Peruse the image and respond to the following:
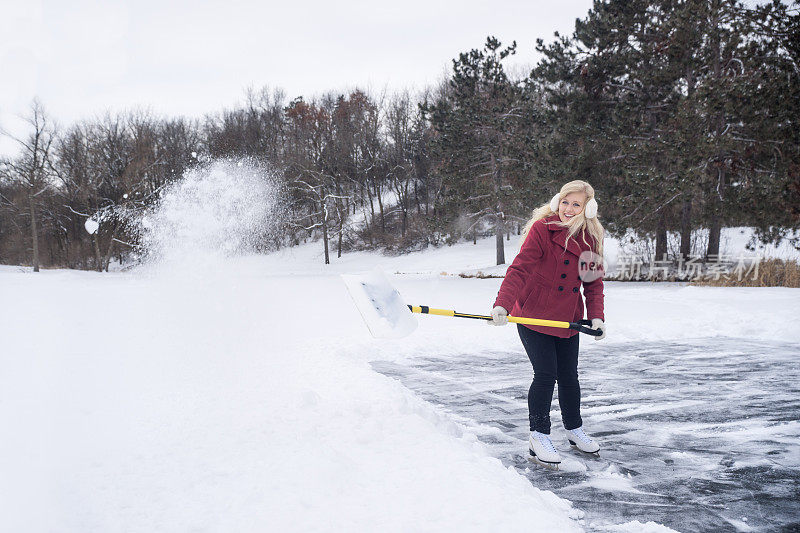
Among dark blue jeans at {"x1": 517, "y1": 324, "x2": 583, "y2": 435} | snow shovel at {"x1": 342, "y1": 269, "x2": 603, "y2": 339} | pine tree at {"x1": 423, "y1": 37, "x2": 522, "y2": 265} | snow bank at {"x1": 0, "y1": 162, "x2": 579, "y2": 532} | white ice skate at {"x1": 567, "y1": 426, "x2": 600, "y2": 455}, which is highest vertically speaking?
pine tree at {"x1": 423, "y1": 37, "x2": 522, "y2": 265}

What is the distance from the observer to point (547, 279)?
11.1 ft

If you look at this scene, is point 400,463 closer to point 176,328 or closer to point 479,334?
point 479,334

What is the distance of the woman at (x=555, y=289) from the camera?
3.36 m

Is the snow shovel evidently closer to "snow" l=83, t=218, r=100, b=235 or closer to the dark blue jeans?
the dark blue jeans

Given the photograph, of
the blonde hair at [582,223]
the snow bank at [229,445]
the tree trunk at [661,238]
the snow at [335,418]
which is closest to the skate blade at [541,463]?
the snow at [335,418]

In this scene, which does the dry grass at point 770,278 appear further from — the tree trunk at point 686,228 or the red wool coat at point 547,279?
the red wool coat at point 547,279

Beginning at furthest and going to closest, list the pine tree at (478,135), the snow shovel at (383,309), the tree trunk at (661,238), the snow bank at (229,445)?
1. the pine tree at (478,135)
2. the tree trunk at (661,238)
3. the snow shovel at (383,309)
4. the snow bank at (229,445)

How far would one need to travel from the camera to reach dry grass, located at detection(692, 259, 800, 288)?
12.0 m

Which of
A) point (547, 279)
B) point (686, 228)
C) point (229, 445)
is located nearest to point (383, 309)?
point (547, 279)

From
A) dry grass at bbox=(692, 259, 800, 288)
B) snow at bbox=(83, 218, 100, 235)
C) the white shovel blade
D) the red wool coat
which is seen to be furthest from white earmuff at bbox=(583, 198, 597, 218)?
snow at bbox=(83, 218, 100, 235)

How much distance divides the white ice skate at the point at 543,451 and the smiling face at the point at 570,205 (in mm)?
1504

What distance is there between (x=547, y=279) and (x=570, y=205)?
55 centimetres

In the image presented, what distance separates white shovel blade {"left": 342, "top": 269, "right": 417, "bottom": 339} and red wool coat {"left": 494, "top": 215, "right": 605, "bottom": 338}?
30.6 inches

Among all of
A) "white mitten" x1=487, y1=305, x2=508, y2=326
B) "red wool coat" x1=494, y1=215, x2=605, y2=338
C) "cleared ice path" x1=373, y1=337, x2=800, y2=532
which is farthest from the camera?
"red wool coat" x1=494, y1=215, x2=605, y2=338
